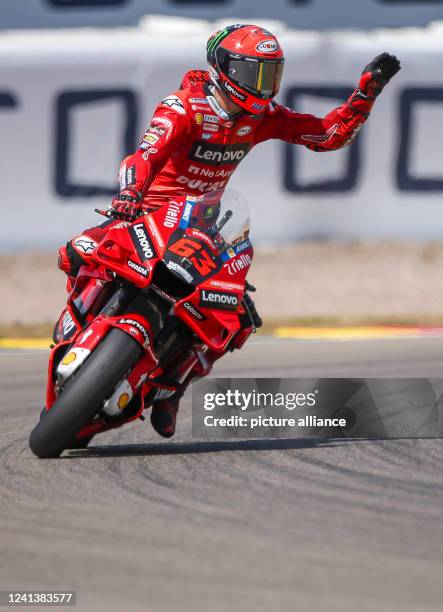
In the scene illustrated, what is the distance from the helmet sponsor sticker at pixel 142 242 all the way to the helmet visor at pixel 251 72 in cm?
96

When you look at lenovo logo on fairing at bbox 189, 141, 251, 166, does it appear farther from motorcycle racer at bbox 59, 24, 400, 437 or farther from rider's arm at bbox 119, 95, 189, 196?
rider's arm at bbox 119, 95, 189, 196

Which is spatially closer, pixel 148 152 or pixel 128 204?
pixel 128 204

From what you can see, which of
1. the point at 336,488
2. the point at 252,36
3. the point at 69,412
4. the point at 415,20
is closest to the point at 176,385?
the point at 69,412

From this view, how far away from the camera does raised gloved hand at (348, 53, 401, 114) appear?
666 cm

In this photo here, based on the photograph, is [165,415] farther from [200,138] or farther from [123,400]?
[200,138]

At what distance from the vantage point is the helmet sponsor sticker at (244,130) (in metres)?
6.73

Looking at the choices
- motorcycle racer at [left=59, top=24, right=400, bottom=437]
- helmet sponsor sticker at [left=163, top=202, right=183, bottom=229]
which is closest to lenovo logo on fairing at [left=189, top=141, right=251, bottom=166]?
motorcycle racer at [left=59, top=24, right=400, bottom=437]

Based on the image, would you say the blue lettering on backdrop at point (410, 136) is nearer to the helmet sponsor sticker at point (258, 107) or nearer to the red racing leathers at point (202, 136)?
the red racing leathers at point (202, 136)

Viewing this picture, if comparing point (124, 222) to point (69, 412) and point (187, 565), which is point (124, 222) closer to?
point (69, 412)

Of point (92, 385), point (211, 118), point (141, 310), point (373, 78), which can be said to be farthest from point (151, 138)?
point (92, 385)

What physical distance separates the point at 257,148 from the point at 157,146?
23.5ft

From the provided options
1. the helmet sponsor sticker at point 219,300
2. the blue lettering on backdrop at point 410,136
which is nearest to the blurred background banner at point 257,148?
the blue lettering on backdrop at point 410,136

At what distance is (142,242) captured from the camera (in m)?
5.90

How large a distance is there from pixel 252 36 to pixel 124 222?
1.14 meters
